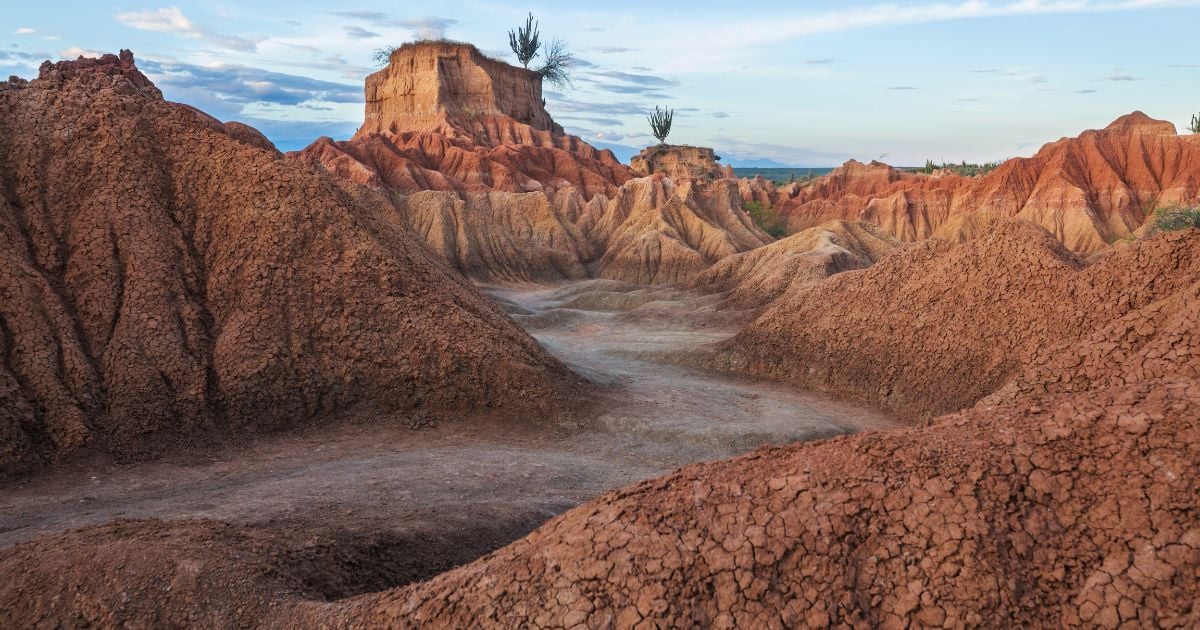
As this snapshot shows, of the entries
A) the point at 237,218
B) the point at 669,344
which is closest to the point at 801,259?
the point at 669,344

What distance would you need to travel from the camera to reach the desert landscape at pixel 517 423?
4578 millimetres

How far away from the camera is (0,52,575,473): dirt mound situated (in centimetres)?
1082

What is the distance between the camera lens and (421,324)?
1344cm

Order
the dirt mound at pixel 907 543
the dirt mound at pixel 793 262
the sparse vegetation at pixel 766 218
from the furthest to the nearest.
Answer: the sparse vegetation at pixel 766 218
the dirt mound at pixel 793 262
the dirt mound at pixel 907 543

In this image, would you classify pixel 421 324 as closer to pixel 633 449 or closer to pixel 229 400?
pixel 229 400

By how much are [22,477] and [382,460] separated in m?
4.23

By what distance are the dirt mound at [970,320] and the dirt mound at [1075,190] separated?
33.9 meters

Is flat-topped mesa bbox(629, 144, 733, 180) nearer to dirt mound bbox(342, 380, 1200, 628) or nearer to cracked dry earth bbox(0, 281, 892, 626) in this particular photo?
cracked dry earth bbox(0, 281, 892, 626)

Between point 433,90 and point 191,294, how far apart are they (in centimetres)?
5131

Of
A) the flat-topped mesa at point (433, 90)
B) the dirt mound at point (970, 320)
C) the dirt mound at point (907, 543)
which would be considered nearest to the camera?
the dirt mound at point (907, 543)

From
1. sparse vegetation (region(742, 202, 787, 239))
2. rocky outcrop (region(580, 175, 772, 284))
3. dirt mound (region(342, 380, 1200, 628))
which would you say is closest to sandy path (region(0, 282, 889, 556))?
dirt mound (region(342, 380, 1200, 628))

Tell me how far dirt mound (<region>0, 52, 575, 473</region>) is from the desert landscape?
48 millimetres

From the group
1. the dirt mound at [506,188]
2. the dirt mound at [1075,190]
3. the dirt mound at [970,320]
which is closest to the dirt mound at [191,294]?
the dirt mound at [970,320]

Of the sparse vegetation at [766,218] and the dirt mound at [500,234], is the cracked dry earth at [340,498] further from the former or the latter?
the sparse vegetation at [766,218]
